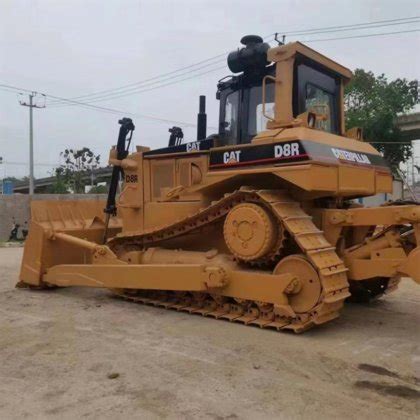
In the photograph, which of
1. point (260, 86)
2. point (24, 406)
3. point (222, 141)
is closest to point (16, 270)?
point (222, 141)

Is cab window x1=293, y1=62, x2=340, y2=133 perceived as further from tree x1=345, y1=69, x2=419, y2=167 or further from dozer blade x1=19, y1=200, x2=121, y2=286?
tree x1=345, y1=69, x2=419, y2=167

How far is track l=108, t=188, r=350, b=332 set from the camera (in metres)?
5.30

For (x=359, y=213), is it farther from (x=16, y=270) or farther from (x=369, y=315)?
(x=16, y=270)

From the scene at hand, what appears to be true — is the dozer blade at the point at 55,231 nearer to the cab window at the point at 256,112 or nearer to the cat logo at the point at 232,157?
the cat logo at the point at 232,157

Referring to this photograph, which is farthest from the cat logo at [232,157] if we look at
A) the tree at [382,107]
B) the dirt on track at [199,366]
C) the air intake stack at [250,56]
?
the tree at [382,107]

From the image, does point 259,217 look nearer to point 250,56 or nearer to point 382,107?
point 250,56

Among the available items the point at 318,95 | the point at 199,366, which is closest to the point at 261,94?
the point at 318,95

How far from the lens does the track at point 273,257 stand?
5.30m

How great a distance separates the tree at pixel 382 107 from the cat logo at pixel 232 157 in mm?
26932

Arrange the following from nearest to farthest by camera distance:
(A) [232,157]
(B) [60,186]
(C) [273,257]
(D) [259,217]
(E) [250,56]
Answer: (D) [259,217], (C) [273,257], (A) [232,157], (E) [250,56], (B) [60,186]

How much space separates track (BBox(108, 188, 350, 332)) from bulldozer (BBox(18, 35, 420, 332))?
1cm

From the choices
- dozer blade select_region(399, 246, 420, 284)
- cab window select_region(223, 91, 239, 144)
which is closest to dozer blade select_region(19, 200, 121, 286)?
cab window select_region(223, 91, 239, 144)

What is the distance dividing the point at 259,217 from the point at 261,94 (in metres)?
1.73

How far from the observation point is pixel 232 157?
20.2ft
